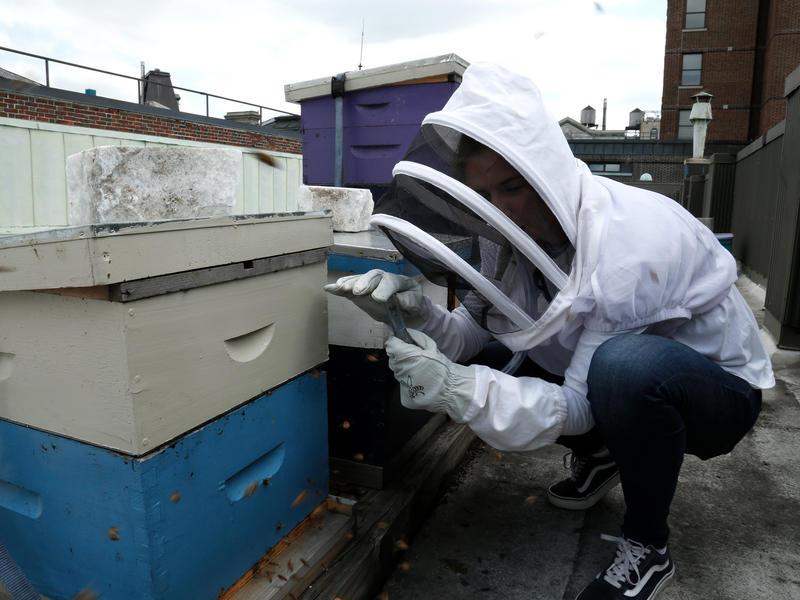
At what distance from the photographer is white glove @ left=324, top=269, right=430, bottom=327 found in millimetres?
1371

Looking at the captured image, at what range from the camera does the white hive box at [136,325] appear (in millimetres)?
952

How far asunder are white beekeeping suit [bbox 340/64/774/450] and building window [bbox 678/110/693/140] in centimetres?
2495

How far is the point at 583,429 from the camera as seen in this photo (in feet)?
4.60

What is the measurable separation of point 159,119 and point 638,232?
34.1ft

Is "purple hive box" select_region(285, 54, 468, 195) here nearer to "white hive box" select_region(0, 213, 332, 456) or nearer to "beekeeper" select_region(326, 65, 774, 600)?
"beekeeper" select_region(326, 65, 774, 600)

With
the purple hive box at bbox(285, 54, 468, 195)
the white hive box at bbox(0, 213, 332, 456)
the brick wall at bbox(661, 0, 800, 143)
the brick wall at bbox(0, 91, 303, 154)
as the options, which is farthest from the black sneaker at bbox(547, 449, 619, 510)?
the brick wall at bbox(661, 0, 800, 143)

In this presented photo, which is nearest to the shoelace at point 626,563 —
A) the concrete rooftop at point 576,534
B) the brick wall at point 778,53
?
the concrete rooftop at point 576,534

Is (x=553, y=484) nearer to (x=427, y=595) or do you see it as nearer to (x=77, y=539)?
(x=427, y=595)

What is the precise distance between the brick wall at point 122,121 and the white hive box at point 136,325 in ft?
27.5

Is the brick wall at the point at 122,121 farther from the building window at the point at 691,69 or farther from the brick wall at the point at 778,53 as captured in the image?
the building window at the point at 691,69

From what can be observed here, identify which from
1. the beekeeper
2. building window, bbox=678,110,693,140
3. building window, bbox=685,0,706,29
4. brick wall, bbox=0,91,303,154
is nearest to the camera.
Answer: the beekeeper

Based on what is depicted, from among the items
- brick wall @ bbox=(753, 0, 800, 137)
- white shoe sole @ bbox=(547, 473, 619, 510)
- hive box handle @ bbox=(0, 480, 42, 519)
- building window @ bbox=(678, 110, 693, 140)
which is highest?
brick wall @ bbox=(753, 0, 800, 137)

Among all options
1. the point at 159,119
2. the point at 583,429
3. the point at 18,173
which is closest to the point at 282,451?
the point at 583,429

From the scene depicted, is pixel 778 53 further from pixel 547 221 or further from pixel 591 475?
pixel 547 221
